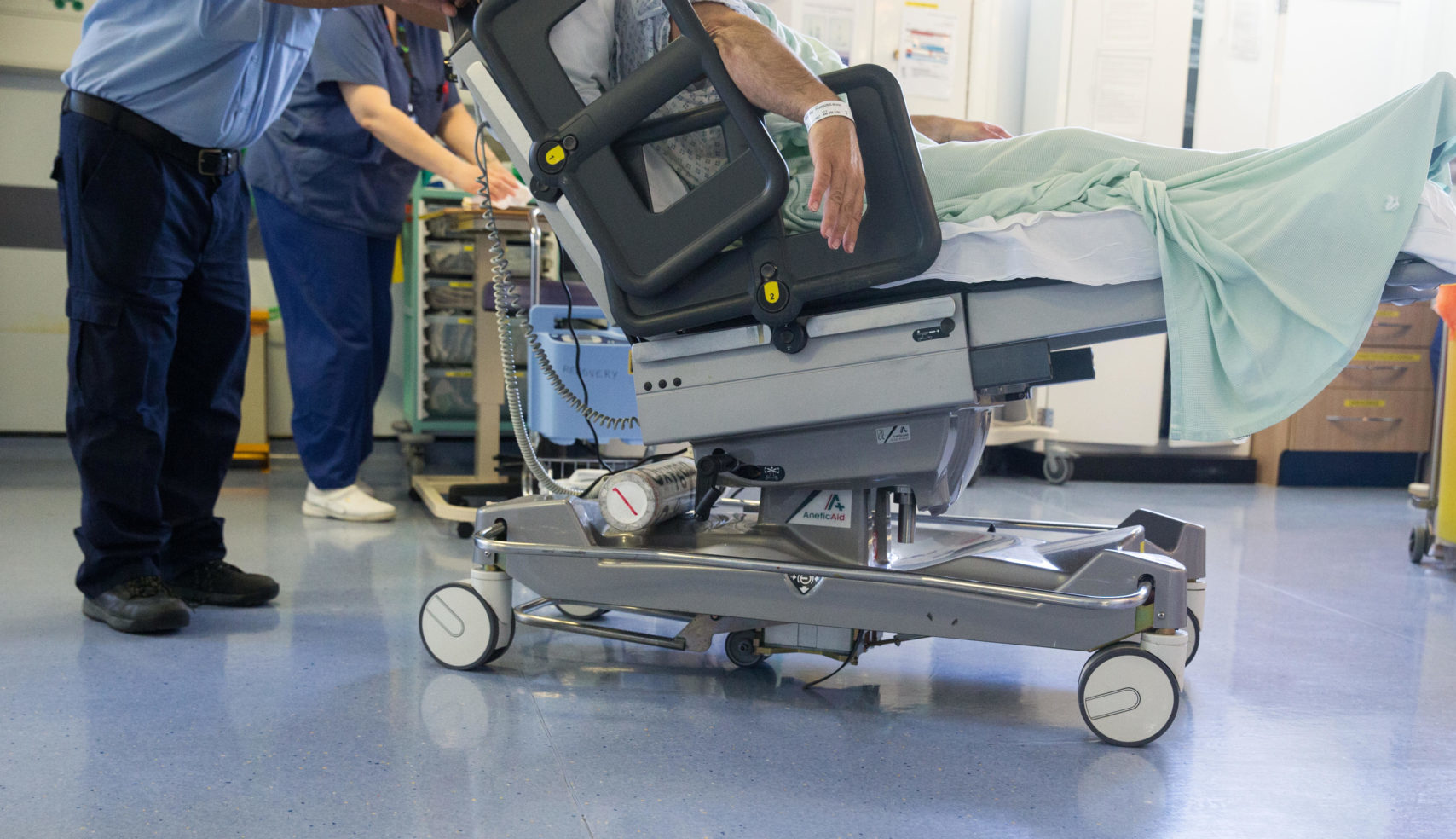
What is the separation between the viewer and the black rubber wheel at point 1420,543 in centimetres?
284

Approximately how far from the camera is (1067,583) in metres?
1.42

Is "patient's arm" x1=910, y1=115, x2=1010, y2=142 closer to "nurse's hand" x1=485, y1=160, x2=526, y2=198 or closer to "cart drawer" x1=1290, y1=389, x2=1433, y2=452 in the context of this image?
"nurse's hand" x1=485, y1=160, x2=526, y2=198

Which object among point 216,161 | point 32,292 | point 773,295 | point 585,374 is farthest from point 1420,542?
point 32,292

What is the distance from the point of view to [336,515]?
303 centimetres

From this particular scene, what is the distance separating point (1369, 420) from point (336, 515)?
4268 mm

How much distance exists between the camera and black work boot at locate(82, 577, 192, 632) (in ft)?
5.85

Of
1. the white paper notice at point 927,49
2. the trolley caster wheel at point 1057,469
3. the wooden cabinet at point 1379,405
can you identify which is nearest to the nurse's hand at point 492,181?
the white paper notice at point 927,49

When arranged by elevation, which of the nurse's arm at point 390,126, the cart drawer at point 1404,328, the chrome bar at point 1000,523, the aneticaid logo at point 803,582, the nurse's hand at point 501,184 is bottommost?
the aneticaid logo at point 803,582

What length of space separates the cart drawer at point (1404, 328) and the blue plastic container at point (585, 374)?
3.59 metres

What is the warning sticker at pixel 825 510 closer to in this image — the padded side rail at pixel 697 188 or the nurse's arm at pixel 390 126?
the padded side rail at pixel 697 188

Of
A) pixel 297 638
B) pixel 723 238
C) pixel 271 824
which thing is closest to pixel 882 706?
pixel 723 238

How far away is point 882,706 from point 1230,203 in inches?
32.2

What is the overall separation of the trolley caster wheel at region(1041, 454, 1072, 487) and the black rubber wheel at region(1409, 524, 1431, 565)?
170cm

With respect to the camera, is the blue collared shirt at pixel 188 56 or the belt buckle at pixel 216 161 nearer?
the blue collared shirt at pixel 188 56
